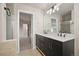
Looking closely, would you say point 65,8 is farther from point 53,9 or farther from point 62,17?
point 53,9

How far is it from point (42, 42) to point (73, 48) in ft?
3.33

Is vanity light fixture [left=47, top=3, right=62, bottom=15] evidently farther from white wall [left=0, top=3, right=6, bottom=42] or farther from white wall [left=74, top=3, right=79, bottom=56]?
white wall [left=0, top=3, right=6, bottom=42]

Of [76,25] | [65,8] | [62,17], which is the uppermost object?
[65,8]

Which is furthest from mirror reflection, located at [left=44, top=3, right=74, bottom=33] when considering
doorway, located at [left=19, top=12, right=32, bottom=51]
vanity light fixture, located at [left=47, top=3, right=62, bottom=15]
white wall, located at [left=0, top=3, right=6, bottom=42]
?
white wall, located at [left=0, top=3, right=6, bottom=42]

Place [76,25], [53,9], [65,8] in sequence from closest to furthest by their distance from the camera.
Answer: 1. [76,25]
2. [65,8]
3. [53,9]

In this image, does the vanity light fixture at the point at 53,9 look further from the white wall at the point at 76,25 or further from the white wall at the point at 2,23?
the white wall at the point at 2,23

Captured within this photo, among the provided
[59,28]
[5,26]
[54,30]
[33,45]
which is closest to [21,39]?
[33,45]

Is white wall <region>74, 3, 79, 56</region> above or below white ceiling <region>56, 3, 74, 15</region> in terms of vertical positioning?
below

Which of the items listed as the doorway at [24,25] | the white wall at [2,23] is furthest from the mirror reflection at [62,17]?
the white wall at [2,23]

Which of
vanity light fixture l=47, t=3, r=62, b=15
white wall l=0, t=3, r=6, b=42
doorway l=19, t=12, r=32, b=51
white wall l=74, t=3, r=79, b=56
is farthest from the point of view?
doorway l=19, t=12, r=32, b=51

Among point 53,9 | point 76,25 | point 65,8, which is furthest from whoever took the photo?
point 53,9

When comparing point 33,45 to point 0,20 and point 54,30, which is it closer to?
point 54,30

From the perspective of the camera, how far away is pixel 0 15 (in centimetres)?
127

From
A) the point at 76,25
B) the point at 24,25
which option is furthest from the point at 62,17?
the point at 24,25
